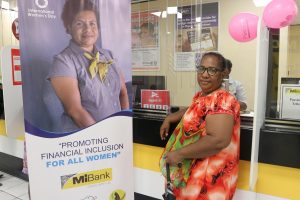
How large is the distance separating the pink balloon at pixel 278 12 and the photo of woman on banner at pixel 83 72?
1.01 m

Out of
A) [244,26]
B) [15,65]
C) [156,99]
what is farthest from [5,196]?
[244,26]

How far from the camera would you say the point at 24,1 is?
5.25 ft

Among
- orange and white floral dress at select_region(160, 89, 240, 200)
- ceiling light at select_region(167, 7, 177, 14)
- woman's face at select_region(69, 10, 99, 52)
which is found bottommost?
orange and white floral dress at select_region(160, 89, 240, 200)

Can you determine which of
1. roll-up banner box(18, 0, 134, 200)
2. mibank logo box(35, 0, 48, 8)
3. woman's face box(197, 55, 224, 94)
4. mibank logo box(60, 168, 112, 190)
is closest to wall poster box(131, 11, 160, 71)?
roll-up banner box(18, 0, 134, 200)

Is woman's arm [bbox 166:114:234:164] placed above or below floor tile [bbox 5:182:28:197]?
above

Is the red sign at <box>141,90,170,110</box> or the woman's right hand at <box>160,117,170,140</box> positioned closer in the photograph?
the woman's right hand at <box>160,117,170,140</box>

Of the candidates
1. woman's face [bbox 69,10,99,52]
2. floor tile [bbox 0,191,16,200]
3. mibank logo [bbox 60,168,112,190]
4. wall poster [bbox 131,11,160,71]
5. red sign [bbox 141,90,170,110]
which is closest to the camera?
woman's face [bbox 69,10,99,52]

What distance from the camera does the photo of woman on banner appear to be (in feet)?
5.65

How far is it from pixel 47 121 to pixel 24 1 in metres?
0.71

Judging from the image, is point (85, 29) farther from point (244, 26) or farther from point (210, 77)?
point (244, 26)

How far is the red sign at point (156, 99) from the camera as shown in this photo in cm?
246

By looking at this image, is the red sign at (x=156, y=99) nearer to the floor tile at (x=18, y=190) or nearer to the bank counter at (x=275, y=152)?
the bank counter at (x=275, y=152)

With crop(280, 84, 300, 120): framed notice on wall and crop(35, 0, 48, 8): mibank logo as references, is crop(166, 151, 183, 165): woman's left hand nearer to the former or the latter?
crop(280, 84, 300, 120): framed notice on wall

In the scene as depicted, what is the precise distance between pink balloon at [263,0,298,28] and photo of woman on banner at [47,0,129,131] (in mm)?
1005
